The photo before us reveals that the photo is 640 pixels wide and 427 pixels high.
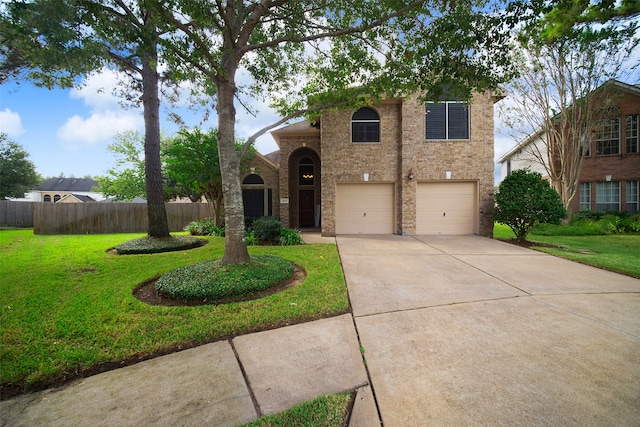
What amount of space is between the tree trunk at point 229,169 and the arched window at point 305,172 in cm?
965

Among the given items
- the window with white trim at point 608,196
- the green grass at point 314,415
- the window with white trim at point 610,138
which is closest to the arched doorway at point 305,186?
the green grass at point 314,415

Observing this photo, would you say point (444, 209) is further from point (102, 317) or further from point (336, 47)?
point (102, 317)

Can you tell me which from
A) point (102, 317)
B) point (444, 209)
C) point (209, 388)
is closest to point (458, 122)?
point (444, 209)

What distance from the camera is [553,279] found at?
4.96 meters

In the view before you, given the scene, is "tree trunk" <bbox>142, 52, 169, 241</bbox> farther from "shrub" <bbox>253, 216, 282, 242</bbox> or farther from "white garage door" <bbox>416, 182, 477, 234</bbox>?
"white garage door" <bbox>416, 182, 477, 234</bbox>

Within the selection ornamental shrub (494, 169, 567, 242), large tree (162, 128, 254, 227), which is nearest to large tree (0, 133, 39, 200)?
large tree (162, 128, 254, 227)

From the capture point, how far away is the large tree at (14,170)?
20.2 meters

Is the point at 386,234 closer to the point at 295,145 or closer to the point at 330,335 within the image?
the point at 295,145

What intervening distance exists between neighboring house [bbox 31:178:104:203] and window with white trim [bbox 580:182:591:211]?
5032 centimetres

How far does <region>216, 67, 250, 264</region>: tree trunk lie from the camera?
5.11m

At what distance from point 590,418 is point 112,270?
291 inches

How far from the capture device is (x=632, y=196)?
14.0 meters

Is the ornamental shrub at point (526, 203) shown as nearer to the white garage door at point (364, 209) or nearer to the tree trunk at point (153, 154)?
the white garage door at point (364, 209)

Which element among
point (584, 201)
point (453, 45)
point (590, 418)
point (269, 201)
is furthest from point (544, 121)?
point (590, 418)
